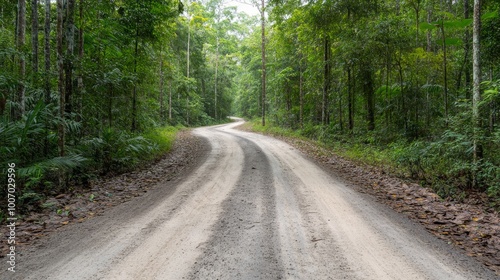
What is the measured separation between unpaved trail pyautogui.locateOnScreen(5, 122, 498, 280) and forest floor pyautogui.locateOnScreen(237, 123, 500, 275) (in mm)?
315

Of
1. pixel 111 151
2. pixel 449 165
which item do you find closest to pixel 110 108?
pixel 111 151

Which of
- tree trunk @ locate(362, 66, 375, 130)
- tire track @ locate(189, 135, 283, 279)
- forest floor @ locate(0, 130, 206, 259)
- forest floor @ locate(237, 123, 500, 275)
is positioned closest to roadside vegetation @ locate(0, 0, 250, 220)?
forest floor @ locate(0, 130, 206, 259)

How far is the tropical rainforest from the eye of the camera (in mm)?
6172

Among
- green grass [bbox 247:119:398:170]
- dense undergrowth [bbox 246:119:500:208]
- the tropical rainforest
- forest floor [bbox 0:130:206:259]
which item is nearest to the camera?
forest floor [bbox 0:130:206:259]

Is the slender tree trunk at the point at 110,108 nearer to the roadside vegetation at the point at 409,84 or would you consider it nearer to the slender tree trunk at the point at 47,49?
the slender tree trunk at the point at 47,49

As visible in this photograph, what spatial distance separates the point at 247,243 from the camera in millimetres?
3557

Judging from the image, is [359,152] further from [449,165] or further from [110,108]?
[110,108]

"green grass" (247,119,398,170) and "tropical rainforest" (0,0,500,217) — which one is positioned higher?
"tropical rainforest" (0,0,500,217)

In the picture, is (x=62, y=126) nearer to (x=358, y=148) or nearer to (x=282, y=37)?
(x=358, y=148)

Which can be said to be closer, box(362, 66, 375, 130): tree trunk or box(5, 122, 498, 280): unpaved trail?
box(5, 122, 498, 280): unpaved trail

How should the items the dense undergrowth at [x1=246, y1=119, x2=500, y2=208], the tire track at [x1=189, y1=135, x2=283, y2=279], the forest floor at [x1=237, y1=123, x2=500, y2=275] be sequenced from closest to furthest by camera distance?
the tire track at [x1=189, y1=135, x2=283, y2=279], the forest floor at [x1=237, y1=123, x2=500, y2=275], the dense undergrowth at [x1=246, y1=119, x2=500, y2=208]

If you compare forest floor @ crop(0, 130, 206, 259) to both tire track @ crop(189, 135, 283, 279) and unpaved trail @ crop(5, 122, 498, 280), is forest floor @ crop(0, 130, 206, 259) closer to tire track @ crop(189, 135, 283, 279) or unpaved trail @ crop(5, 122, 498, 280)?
unpaved trail @ crop(5, 122, 498, 280)

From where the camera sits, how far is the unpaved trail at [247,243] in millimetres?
2951

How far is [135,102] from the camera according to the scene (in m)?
11.9
